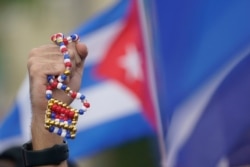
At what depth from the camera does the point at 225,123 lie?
9.12ft

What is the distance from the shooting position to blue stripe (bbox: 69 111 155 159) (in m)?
4.12

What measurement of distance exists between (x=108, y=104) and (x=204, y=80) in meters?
1.33

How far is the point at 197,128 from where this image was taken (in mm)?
2893

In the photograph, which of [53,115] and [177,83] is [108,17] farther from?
[53,115]

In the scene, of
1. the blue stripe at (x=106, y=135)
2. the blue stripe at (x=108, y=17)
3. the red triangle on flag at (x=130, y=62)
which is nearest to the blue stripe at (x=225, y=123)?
the red triangle on flag at (x=130, y=62)

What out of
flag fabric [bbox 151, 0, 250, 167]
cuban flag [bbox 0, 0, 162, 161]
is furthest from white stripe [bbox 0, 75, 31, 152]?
flag fabric [bbox 151, 0, 250, 167]

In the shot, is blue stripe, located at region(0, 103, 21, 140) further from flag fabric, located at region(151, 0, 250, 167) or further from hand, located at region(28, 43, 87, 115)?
hand, located at region(28, 43, 87, 115)

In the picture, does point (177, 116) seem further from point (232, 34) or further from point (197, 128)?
point (232, 34)

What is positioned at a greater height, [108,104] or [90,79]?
[90,79]

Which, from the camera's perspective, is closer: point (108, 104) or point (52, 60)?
point (52, 60)

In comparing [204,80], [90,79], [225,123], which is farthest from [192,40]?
[90,79]

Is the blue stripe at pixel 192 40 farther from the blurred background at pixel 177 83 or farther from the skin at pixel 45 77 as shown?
the skin at pixel 45 77

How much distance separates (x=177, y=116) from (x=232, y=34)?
0.28m

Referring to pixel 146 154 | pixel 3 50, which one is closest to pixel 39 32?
pixel 3 50
